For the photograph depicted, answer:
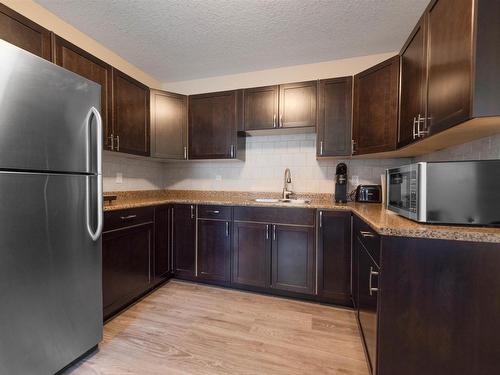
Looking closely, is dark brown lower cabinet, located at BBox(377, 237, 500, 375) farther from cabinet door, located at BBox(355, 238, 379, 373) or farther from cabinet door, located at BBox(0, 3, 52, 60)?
cabinet door, located at BBox(0, 3, 52, 60)

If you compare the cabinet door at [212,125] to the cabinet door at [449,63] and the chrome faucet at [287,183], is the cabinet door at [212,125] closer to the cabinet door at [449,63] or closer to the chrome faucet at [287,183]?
the chrome faucet at [287,183]

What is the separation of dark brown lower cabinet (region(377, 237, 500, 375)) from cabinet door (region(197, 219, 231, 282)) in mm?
1628

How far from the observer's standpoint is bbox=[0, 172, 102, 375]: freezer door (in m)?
1.10

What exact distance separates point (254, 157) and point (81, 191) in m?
1.98

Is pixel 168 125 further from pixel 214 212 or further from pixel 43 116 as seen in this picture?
pixel 43 116

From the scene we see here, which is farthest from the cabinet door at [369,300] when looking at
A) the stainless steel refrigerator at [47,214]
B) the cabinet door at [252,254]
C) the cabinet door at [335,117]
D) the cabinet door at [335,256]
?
the stainless steel refrigerator at [47,214]

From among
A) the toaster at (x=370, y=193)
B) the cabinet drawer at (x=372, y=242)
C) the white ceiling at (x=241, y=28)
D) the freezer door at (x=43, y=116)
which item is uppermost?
the white ceiling at (x=241, y=28)

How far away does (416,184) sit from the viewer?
1.17m


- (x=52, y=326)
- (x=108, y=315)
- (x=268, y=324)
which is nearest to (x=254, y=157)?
(x=268, y=324)

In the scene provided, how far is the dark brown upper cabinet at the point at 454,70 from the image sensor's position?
95 centimetres

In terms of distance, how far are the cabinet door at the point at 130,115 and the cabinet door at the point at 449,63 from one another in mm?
2430

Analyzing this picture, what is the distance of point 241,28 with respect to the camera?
6.93 ft

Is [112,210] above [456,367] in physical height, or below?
above

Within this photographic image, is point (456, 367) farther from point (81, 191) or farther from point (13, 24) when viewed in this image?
point (13, 24)
